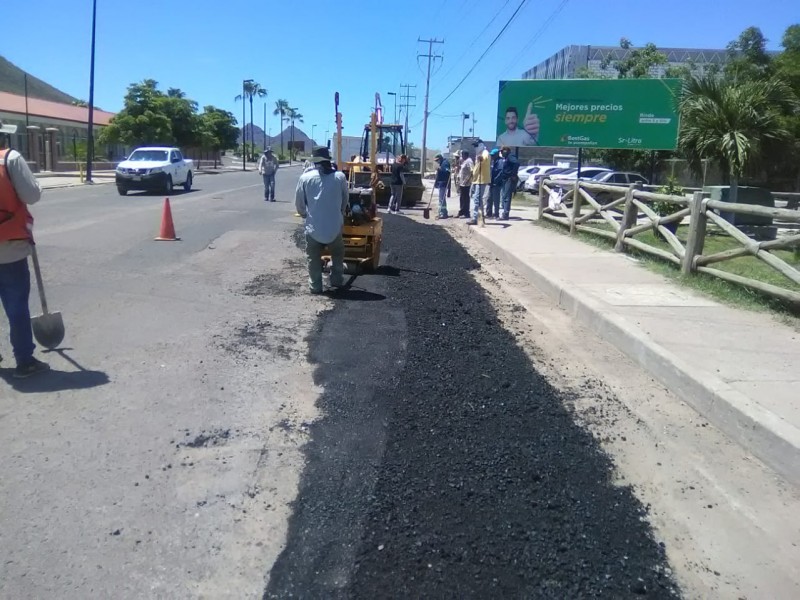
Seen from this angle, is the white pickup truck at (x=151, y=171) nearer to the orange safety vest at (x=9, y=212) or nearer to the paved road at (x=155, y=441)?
the paved road at (x=155, y=441)

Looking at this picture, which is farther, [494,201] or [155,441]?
[494,201]

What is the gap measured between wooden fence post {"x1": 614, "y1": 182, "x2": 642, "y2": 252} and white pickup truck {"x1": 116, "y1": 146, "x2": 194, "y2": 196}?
19.0 meters

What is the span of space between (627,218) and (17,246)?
977 cm

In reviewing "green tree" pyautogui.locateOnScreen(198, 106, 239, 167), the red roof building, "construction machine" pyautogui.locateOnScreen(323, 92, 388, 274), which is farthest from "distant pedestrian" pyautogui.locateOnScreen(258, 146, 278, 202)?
"green tree" pyautogui.locateOnScreen(198, 106, 239, 167)

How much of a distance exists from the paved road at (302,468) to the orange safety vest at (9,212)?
112 centimetres

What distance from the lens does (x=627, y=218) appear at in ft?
40.1

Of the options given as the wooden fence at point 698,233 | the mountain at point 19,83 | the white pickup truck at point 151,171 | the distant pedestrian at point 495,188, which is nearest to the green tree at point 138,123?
the white pickup truck at point 151,171

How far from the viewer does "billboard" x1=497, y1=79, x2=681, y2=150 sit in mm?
21641

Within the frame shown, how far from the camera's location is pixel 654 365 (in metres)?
6.05

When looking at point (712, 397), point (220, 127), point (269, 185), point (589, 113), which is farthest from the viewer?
point (220, 127)

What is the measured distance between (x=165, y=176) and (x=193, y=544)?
24823 mm

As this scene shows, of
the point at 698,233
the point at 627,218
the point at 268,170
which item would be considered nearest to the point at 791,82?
the point at 627,218

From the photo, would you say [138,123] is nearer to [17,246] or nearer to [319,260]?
[319,260]

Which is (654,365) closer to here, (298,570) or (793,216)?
(793,216)
